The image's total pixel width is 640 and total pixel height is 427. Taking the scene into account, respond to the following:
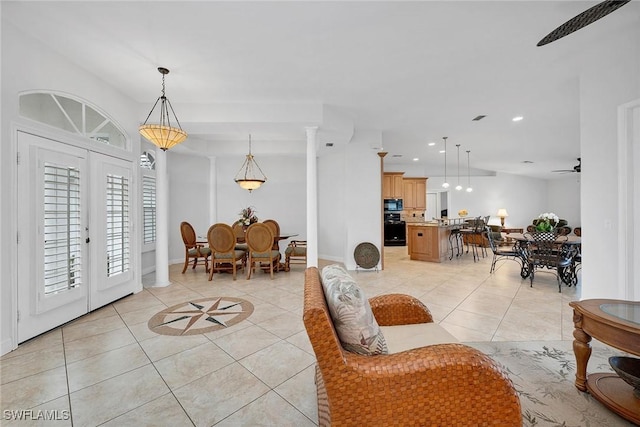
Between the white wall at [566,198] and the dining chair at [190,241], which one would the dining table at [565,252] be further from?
the white wall at [566,198]

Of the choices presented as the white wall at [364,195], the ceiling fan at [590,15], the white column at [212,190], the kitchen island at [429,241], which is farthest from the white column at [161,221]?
the kitchen island at [429,241]

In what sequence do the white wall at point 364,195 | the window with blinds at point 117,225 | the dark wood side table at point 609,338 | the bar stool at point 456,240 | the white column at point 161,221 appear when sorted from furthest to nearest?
the bar stool at point 456,240 → the white wall at point 364,195 → the white column at point 161,221 → the window with blinds at point 117,225 → the dark wood side table at point 609,338

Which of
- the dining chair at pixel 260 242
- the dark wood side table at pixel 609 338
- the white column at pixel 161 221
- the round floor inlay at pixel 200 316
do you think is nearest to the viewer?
the dark wood side table at pixel 609 338

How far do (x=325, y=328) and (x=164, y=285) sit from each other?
4.33 meters

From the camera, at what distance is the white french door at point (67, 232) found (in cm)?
252

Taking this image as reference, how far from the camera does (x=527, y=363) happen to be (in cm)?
215

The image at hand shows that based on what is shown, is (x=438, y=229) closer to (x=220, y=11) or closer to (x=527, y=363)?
(x=527, y=363)

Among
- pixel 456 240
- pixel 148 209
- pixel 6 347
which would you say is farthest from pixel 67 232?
pixel 456 240

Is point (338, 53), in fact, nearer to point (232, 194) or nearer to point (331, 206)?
point (331, 206)

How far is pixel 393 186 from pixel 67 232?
8.08 meters

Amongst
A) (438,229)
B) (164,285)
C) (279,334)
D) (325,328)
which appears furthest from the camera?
(438,229)

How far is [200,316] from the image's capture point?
3.15 meters

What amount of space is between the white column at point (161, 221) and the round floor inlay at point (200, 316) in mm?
1131

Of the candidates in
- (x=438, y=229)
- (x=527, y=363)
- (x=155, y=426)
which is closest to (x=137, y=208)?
(x=155, y=426)
